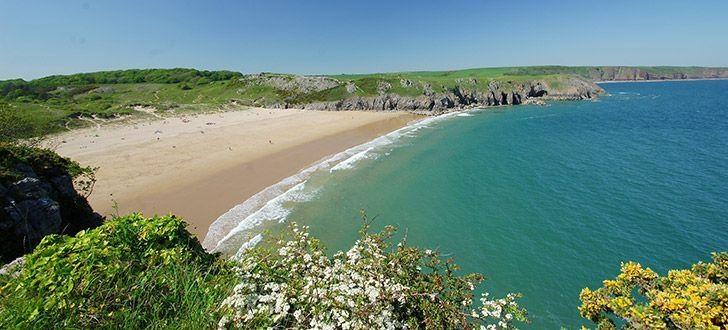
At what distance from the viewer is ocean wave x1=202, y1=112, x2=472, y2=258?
20594mm

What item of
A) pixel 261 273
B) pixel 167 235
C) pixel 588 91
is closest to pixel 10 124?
pixel 167 235

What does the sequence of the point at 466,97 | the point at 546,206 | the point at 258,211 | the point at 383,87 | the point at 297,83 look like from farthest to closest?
the point at 466,97, the point at 297,83, the point at 383,87, the point at 258,211, the point at 546,206

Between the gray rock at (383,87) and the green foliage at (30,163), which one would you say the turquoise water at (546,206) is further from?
the gray rock at (383,87)

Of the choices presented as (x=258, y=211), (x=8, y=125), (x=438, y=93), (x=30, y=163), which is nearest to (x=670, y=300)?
(x=30, y=163)

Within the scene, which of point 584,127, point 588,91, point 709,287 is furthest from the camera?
point 588,91

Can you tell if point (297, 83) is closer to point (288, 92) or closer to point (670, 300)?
point (288, 92)

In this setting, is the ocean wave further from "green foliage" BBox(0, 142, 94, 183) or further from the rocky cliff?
"green foliage" BBox(0, 142, 94, 183)

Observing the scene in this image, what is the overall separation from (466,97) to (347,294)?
12178cm

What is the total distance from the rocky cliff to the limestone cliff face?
8933 cm

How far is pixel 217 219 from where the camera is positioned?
2412 centimetres

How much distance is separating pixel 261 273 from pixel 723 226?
29513 mm

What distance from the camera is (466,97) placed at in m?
118

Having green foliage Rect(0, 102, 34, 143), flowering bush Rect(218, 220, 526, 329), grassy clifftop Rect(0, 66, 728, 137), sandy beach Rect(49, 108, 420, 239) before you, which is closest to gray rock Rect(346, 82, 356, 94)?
grassy clifftop Rect(0, 66, 728, 137)

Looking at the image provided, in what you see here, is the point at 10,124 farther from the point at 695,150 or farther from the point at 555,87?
the point at 555,87
